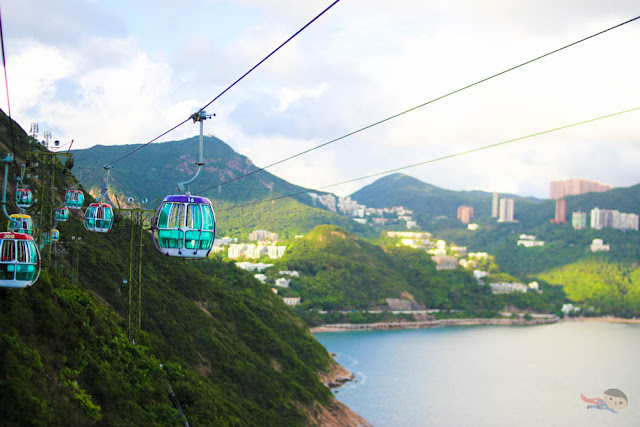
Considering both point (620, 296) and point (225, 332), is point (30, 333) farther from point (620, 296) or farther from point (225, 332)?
point (620, 296)

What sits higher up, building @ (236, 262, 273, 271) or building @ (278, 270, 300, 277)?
building @ (236, 262, 273, 271)

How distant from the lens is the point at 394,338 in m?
47.2

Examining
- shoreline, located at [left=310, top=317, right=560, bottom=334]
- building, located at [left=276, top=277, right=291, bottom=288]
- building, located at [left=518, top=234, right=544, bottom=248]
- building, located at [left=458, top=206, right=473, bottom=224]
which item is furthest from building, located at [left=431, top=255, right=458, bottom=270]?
building, located at [left=458, top=206, right=473, bottom=224]

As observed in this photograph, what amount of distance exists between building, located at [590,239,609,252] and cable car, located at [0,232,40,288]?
8622 cm

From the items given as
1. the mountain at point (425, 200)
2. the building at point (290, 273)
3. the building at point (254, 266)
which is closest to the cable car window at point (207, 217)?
the building at point (290, 273)

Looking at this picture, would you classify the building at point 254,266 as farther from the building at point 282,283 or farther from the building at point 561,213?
the building at point 561,213

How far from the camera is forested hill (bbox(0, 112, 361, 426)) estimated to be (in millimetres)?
7977

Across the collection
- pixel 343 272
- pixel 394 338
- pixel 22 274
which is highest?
pixel 22 274

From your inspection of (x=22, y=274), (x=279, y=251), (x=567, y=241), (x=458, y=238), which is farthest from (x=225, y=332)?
(x=458, y=238)

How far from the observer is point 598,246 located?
84.4 metres

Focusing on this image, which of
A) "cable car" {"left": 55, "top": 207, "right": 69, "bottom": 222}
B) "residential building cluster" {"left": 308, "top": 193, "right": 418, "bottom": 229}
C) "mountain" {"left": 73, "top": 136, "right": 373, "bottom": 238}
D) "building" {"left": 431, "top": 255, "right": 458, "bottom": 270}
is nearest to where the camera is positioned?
"cable car" {"left": 55, "top": 207, "right": 69, "bottom": 222}

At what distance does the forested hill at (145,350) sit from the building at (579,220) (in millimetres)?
74337

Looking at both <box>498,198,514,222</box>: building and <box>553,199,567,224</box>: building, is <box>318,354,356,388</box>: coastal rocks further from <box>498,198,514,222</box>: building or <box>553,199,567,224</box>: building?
<box>498,198,514,222</box>: building

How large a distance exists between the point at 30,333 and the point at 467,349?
37426mm
